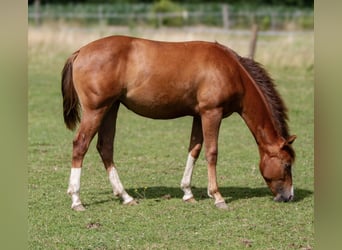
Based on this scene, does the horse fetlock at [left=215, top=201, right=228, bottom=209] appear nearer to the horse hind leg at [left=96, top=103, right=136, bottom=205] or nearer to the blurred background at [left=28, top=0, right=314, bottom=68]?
the horse hind leg at [left=96, top=103, right=136, bottom=205]

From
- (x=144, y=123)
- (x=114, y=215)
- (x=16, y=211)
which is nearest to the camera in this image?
(x=16, y=211)

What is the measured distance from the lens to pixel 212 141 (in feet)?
21.5

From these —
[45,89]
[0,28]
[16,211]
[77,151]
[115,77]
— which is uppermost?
[0,28]

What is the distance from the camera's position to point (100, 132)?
664cm

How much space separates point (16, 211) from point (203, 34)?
24.1 metres

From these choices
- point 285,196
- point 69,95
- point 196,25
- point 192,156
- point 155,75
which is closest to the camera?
point 155,75

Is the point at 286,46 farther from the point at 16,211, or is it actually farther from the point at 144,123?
the point at 16,211

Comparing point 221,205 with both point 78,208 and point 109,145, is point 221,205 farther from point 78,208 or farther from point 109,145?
point 78,208

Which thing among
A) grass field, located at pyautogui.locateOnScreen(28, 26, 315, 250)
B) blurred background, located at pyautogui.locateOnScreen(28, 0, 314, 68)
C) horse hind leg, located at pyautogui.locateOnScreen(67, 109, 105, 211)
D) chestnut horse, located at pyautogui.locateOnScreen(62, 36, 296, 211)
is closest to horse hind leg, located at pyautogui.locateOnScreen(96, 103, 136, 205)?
chestnut horse, located at pyautogui.locateOnScreen(62, 36, 296, 211)

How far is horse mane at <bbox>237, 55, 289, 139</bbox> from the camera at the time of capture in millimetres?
6570

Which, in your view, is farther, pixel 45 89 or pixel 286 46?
pixel 286 46

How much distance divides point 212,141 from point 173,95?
0.67m

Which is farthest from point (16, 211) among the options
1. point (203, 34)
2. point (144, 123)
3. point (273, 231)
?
point (203, 34)

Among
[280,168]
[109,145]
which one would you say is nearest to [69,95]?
[109,145]
